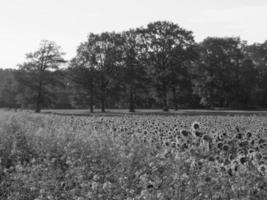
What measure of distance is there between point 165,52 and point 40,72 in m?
14.3

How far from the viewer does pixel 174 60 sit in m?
49.0

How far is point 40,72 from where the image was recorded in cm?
5325

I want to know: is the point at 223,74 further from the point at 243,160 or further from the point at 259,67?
the point at 243,160

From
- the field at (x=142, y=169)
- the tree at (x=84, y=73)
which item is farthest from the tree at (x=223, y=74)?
the field at (x=142, y=169)

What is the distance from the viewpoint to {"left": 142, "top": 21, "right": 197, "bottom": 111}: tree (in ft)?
160

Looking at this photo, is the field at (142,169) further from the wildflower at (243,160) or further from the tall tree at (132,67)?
the tall tree at (132,67)

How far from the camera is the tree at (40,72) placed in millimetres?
52750

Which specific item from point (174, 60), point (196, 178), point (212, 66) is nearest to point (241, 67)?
point (212, 66)

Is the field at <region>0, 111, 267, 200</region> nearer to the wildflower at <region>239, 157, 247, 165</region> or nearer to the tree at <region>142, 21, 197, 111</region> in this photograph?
the wildflower at <region>239, 157, 247, 165</region>

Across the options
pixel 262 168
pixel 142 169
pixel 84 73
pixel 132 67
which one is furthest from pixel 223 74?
pixel 262 168

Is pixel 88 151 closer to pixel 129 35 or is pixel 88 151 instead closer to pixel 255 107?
pixel 129 35

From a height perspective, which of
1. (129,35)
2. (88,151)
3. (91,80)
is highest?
(129,35)

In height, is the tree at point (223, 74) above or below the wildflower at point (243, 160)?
above

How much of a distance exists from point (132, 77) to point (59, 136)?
37.9 m
